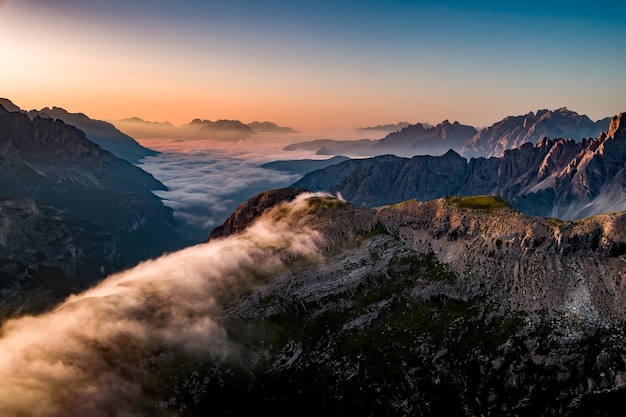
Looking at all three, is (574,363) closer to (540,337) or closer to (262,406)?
(540,337)

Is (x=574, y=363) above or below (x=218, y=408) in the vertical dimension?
above

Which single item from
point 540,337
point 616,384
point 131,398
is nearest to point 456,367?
point 540,337

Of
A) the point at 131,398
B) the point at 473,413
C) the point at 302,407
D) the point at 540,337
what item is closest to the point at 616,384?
the point at 540,337

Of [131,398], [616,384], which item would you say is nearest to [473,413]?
[616,384]

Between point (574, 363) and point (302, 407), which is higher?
point (574, 363)

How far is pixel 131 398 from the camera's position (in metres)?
189

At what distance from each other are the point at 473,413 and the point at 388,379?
32.8 metres

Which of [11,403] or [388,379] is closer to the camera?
[11,403]

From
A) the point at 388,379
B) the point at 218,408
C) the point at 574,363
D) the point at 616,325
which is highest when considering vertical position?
the point at 616,325

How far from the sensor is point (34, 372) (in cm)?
19588

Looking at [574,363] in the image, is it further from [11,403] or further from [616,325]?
[11,403]

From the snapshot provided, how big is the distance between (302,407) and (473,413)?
206 ft

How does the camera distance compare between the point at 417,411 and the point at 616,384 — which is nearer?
the point at 616,384

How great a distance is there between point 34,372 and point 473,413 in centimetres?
16556
